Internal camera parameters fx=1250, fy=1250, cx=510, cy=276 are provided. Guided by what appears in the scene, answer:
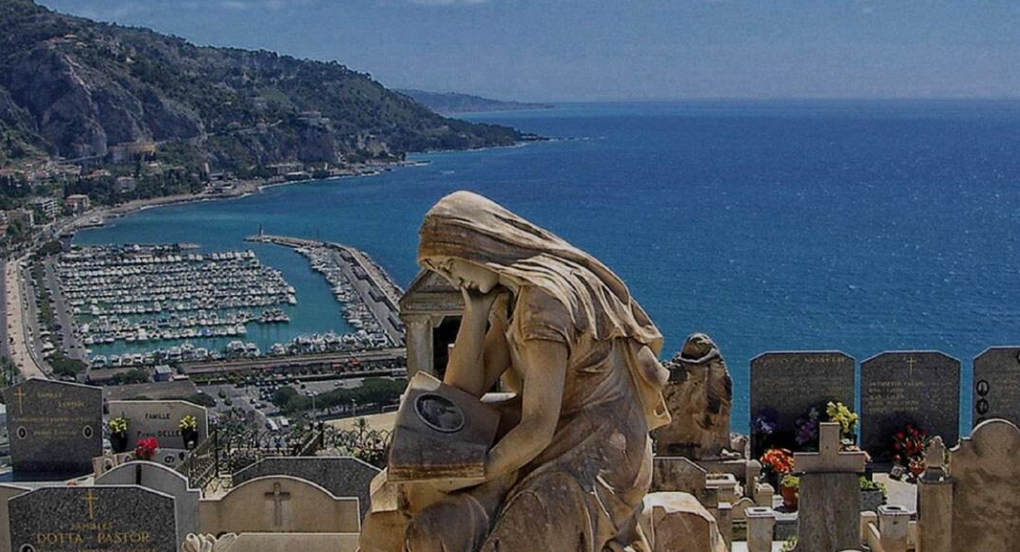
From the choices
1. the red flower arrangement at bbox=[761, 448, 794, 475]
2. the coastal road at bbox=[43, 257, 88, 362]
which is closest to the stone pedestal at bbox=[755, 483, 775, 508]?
the red flower arrangement at bbox=[761, 448, 794, 475]

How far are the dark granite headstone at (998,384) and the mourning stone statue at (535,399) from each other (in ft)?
37.0

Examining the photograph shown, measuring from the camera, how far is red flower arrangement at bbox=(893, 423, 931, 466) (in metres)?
15.0

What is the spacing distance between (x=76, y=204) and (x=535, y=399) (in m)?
134

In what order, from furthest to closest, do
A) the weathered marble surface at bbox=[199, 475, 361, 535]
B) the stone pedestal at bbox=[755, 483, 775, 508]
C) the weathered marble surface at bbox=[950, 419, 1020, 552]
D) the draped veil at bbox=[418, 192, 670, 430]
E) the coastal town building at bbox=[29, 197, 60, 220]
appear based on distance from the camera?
the coastal town building at bbox=[29, 197, 60, 220]
the stone pedestal at bbox=[755, 483, 775, 508]
the weathered marble surface at bbox=[199, 475, 361, 535]
the weathered marble surface at bbox=[950, 419, 1020, 552]
the draped veil at bbox=[418, 192, 670, 430]

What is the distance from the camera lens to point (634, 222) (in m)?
102

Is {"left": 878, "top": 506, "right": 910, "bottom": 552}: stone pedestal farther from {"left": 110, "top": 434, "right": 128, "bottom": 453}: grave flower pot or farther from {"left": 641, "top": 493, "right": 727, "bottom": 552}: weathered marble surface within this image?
{"left": 110, "top": 434, "right": 128, "bottom": 453}: grave flower pot

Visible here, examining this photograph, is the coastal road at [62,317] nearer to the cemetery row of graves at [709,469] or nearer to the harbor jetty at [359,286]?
the harbor jetty at [359,286]

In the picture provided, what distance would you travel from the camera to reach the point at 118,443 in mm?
14695

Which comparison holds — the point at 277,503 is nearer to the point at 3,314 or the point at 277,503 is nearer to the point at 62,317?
the point at 3,314

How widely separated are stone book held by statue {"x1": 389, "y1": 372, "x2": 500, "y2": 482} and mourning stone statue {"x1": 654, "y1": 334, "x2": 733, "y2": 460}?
8.25 metres

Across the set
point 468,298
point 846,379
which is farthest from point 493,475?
point 846,379

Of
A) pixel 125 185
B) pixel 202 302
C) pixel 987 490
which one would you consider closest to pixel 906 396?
pixel 987 490

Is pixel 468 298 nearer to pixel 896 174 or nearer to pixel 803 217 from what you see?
pixel 803 217

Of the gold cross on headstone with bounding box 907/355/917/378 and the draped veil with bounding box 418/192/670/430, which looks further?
the gold cross on headstone with bounding box 907/355/917/378
